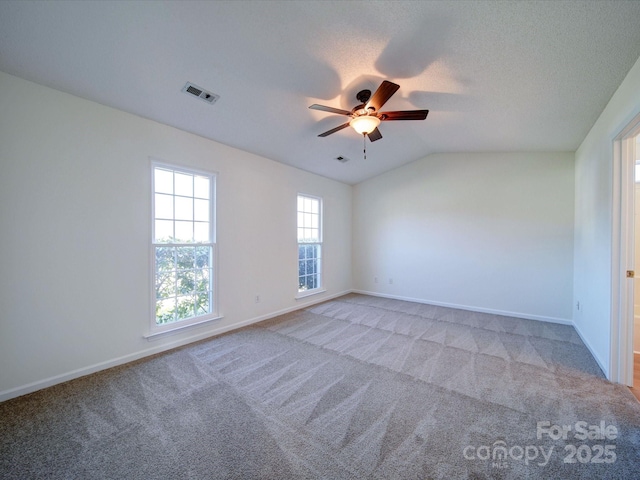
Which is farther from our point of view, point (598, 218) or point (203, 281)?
point (203, 281)

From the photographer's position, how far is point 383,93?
2221 millimetres

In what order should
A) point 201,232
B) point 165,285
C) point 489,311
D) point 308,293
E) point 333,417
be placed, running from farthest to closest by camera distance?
point 308,293, point 489,311, point 201,232, point 165,285, point 333,417

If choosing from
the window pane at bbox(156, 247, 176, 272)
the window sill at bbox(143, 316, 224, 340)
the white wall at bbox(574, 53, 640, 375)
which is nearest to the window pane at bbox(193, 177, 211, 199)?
the window pane at bbox(156, 247, 176, 272)

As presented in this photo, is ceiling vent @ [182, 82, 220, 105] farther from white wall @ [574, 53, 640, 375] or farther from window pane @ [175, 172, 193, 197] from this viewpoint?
white wall @ [574, 53, 640, 375]

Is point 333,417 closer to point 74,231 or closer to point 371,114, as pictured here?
point 371,114

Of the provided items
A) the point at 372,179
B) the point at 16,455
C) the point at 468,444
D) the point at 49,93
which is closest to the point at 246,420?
the point at 16,455

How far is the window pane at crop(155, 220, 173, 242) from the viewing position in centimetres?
301

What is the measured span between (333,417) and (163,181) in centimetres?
307

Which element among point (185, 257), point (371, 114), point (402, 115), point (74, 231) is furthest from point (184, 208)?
point (402, 115)

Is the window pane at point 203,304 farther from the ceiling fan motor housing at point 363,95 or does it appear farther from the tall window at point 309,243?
the ceiling fan motor housing at point 363,95

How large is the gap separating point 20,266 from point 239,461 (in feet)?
7.88

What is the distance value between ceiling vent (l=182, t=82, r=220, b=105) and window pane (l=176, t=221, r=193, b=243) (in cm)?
148

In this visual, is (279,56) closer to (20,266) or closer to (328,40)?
(328,40)

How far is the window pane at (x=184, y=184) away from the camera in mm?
3203
